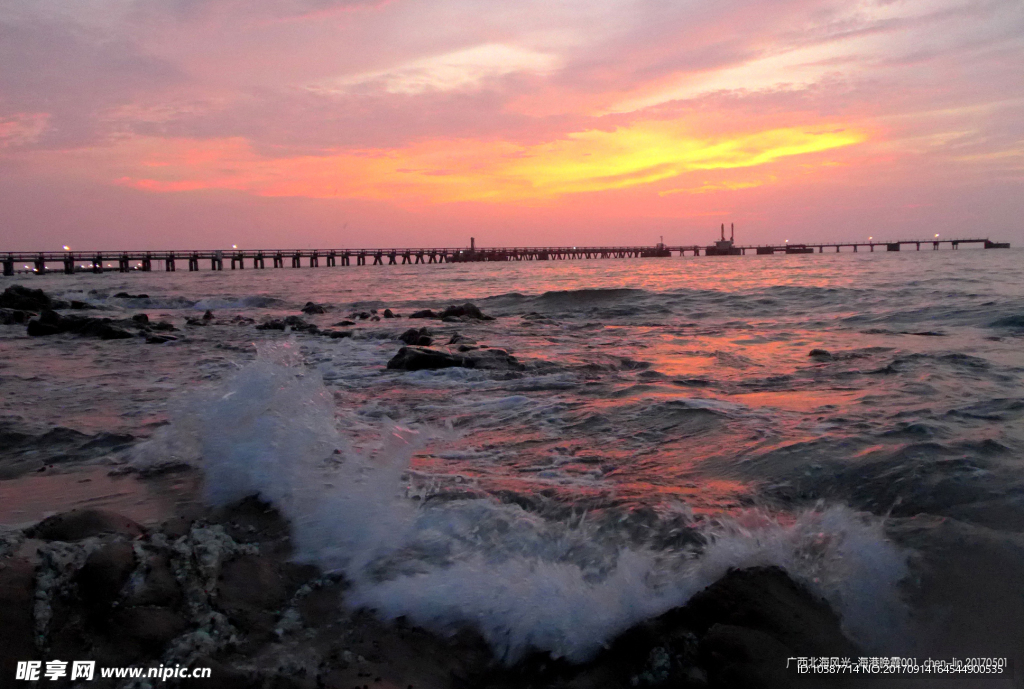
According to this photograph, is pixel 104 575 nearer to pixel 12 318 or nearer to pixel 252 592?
pixel 252 592

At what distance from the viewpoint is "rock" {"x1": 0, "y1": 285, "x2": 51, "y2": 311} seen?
1597cm

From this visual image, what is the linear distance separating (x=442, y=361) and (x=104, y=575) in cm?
557

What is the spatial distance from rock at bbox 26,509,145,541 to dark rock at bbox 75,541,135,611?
0.19 meters

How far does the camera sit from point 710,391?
5.98 metres

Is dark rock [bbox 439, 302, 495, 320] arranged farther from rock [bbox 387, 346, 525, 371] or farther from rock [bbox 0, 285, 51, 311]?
rock [bbox 0, 285, 51, 311]

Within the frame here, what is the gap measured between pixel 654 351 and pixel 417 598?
23.4ft

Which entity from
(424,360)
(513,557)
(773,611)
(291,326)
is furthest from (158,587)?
(291,326)

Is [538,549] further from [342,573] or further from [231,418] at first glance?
[231,418]

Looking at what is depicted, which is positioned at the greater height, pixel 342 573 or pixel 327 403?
pixel 327 403

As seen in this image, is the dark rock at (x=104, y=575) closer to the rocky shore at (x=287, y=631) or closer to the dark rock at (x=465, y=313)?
the rocky shore at (x=287, y=631)

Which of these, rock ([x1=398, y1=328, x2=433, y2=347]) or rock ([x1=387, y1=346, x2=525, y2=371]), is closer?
rock ([x1=387, y1=346, x2=525, y2=371])

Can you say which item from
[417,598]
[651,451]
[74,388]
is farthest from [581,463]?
[74,388]

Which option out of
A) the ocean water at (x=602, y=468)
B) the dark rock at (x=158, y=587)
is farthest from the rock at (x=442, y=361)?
the dark rock at (x=158, y=587)

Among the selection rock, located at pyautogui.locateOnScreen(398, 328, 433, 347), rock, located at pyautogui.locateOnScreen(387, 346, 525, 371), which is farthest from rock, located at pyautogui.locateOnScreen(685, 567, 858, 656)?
rock, located at pyautogui.locateOnScreen(398, 328, 433, 347)
